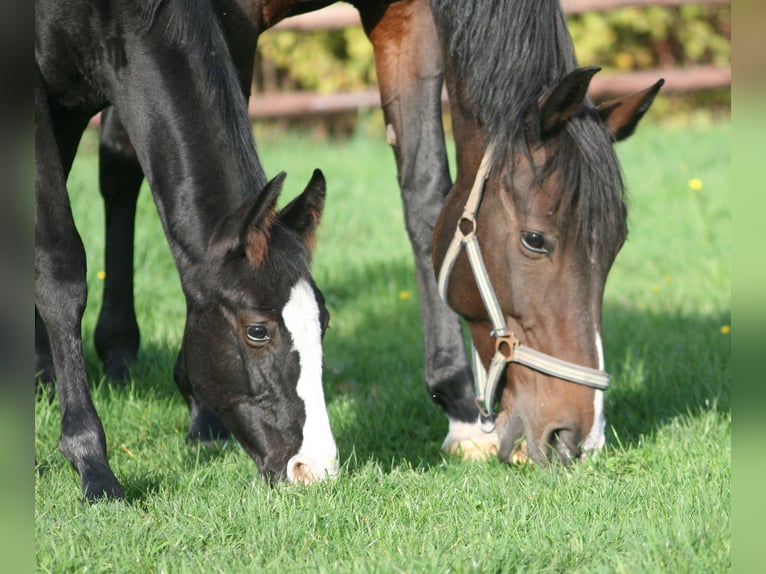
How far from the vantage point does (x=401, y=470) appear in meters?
3.68

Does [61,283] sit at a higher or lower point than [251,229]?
lower

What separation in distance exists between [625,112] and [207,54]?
1.51m

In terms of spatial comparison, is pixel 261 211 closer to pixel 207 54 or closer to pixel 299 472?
pixel 207 54

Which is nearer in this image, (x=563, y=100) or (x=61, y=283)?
(x=563, y=100)

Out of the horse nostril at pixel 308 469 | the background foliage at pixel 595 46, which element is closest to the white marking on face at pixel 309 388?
the horse nostril at pixel 308 469

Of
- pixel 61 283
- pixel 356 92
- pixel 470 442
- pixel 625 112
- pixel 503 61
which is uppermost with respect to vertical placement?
pixel 503 61

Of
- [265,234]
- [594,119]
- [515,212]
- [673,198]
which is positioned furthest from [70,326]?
[673,198]

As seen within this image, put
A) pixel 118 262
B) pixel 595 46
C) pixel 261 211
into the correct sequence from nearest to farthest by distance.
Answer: pixel 261 211
pixel 118 262
pixel 595 46

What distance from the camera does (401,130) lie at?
4.46m

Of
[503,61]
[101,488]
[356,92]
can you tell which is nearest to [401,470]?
[101,488]

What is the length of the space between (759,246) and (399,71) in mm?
2801

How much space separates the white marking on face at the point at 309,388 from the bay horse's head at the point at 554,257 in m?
0.73

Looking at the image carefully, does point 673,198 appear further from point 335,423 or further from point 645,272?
point 335,423

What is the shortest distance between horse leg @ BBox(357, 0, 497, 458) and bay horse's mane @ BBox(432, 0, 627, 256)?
0.60 metres
